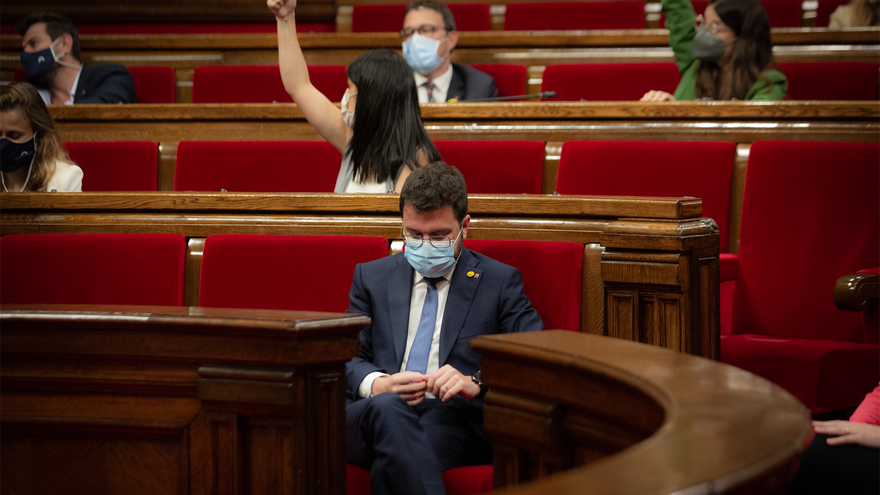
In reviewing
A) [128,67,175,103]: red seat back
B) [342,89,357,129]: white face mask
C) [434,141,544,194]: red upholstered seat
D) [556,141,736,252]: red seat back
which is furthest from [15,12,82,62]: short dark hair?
[556,141,736,252]: red seat back

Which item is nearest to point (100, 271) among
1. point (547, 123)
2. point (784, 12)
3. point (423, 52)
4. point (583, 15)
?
point (547, 123)

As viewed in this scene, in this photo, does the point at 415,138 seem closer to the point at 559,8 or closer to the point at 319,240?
the point at 319,240

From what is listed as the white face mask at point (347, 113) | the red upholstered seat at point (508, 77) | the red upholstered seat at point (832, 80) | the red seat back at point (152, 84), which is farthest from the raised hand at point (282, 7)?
the red upholstered seat at point (832, 80)

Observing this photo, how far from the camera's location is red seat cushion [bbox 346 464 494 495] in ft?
2.02

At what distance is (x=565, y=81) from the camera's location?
1448 millimetres

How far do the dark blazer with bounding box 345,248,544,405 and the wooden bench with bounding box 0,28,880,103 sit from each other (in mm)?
891

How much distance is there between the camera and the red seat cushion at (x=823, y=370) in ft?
2.50

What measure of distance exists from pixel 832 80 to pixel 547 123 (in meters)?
0.54

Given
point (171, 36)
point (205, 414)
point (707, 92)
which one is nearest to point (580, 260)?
point (205, 414)

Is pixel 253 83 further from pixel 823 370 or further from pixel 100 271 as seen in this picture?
pixel 823 370

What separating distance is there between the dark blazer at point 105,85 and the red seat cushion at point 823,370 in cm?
116

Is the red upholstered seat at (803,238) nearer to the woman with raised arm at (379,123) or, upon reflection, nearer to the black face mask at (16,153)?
the woman with raised arm at (379,123)

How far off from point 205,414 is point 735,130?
0.74m

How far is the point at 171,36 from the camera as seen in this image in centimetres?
165
